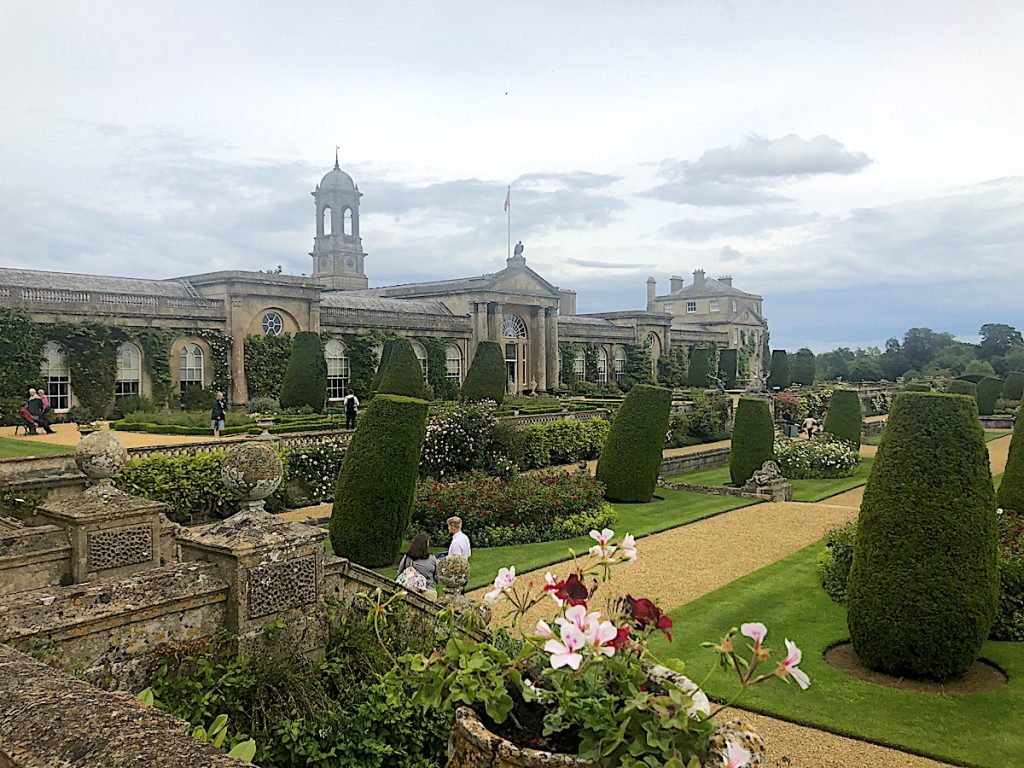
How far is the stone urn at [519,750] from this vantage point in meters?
2.38

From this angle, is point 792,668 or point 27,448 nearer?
point 792,668

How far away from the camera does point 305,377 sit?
26.9 m

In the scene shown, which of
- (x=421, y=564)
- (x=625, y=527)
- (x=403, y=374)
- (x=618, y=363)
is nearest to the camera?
(x=421, y=564)

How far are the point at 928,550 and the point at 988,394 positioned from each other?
123ft

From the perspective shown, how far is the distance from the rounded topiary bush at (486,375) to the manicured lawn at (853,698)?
21.6 meters

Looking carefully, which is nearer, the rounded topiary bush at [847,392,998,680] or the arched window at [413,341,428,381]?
the rounded topiary bush at [847,392,998,680]

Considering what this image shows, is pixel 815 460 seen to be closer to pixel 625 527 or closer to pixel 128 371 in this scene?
pixel 625 527

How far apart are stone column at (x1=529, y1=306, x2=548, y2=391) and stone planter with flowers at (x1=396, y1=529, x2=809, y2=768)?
134 ft

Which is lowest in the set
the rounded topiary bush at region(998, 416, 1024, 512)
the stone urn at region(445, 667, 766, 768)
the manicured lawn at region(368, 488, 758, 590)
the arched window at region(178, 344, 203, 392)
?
the manicured lawn at region(368, 488, 758, 590)

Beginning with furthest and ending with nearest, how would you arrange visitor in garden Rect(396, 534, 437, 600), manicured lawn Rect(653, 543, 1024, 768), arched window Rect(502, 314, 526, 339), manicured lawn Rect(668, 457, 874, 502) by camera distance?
1. arched window Rect(502, 314, 526, 339)
2. manicured lawn Rect(668, 457, 874, 502)
3. visitor in garden Rect(396, 534, 437, 600)
4. manicured lawn Rect(653, 543, 1024, 768)

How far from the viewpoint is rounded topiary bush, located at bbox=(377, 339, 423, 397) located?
27141mm

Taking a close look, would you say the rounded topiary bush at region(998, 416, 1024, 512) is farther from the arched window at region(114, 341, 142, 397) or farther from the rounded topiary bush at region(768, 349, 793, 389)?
the rounded topiary bush at region(768, 349, 793, 389)

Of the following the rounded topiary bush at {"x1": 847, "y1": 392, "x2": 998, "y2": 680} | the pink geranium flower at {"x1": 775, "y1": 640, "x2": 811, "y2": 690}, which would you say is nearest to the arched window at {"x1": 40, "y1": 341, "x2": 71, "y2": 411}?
the rounded topiary bush at {"x1": 847, "y1": 392, "x2": 998, "y2": 680}

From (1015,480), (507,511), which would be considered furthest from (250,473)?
(1015,480)
